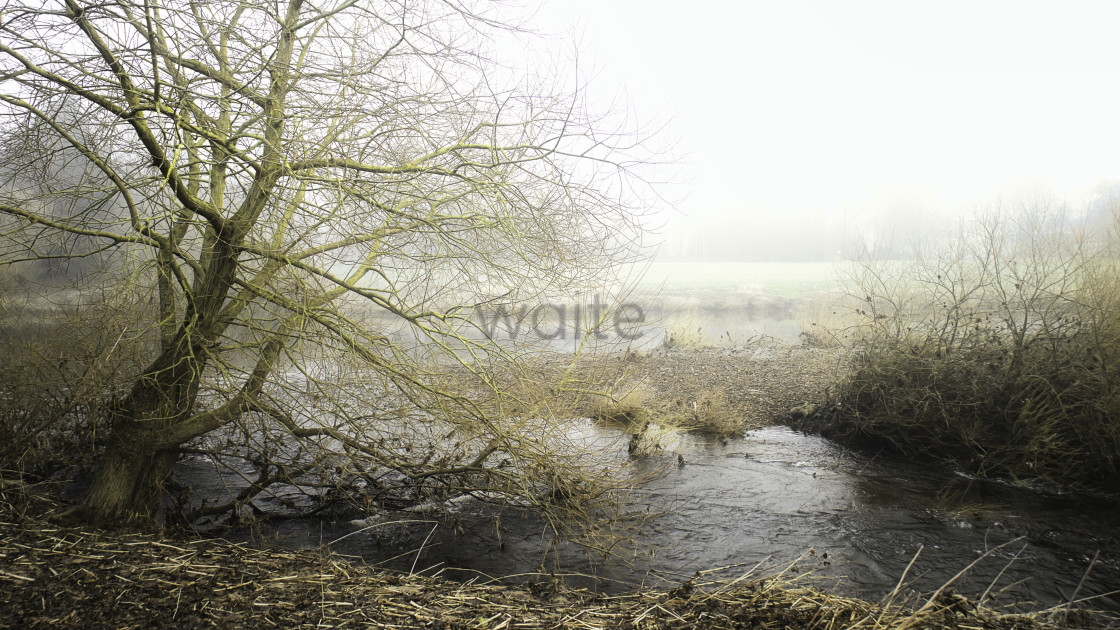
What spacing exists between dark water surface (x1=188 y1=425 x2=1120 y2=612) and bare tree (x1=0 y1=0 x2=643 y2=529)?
0.53 m

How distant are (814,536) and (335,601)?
458 cm

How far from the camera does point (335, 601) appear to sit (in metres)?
3.46

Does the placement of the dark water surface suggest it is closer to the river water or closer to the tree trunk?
the river water

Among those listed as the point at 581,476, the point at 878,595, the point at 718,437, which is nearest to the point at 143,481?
the point at 581,476

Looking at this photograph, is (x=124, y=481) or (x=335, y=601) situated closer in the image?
(x=335, y=601)

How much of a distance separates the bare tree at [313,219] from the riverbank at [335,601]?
1466 mm

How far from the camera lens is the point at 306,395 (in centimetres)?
545

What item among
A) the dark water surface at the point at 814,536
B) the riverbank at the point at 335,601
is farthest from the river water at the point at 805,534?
the riverbank at the point at 335,601

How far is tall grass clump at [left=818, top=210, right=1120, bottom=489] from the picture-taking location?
7.45 meters

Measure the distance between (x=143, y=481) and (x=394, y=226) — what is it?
339 centimetres

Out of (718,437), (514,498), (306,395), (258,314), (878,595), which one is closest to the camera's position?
(878,595)

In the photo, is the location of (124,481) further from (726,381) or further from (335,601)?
(726,381)

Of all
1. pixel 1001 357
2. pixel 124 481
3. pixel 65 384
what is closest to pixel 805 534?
pixel 1001 357

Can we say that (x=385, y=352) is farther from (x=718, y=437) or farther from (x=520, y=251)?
(x=718, y=437)
